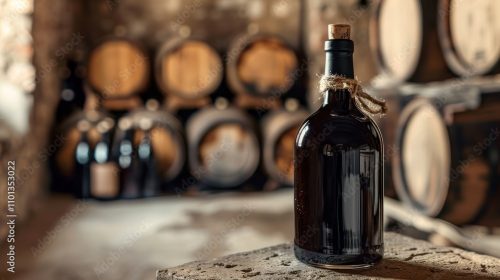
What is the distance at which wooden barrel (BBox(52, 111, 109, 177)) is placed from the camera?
155 inches

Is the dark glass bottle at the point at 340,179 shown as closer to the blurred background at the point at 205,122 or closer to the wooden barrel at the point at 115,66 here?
the blurred background at the point at 205,122

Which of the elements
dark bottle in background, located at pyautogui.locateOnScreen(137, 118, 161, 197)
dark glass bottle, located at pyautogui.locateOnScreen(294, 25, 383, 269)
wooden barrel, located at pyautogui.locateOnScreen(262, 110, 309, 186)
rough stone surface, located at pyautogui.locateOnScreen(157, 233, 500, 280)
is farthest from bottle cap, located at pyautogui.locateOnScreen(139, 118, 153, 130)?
dark glass bottle, located at pyautogui.locateOnScreen(294, 25, 383, 269)

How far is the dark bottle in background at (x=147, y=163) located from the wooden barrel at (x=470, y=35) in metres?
2.39

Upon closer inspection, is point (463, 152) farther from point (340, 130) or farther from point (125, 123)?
point (125, 123)

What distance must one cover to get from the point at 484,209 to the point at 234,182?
2.29 meters

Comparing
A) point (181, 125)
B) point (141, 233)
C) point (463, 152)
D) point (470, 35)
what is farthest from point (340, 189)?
point (181, 125)

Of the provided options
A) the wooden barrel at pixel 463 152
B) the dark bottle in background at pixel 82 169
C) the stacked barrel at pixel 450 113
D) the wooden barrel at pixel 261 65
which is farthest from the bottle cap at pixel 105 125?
the wooden barrel at pixel 463 152

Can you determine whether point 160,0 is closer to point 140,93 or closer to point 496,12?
point 140,93

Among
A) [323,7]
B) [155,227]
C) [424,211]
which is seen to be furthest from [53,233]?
[323,7]

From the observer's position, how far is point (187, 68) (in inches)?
166

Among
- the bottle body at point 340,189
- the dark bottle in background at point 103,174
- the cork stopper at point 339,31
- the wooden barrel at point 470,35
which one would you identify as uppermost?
the wooden barrel at point 470,35

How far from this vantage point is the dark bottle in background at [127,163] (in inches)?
154

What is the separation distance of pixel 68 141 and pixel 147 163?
62cm

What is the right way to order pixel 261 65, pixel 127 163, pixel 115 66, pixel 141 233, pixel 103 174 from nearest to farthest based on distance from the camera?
pixel 141 233 < pixel 103 174 < pixel 127 163 < pixel 115 66 < pixel 261 65
